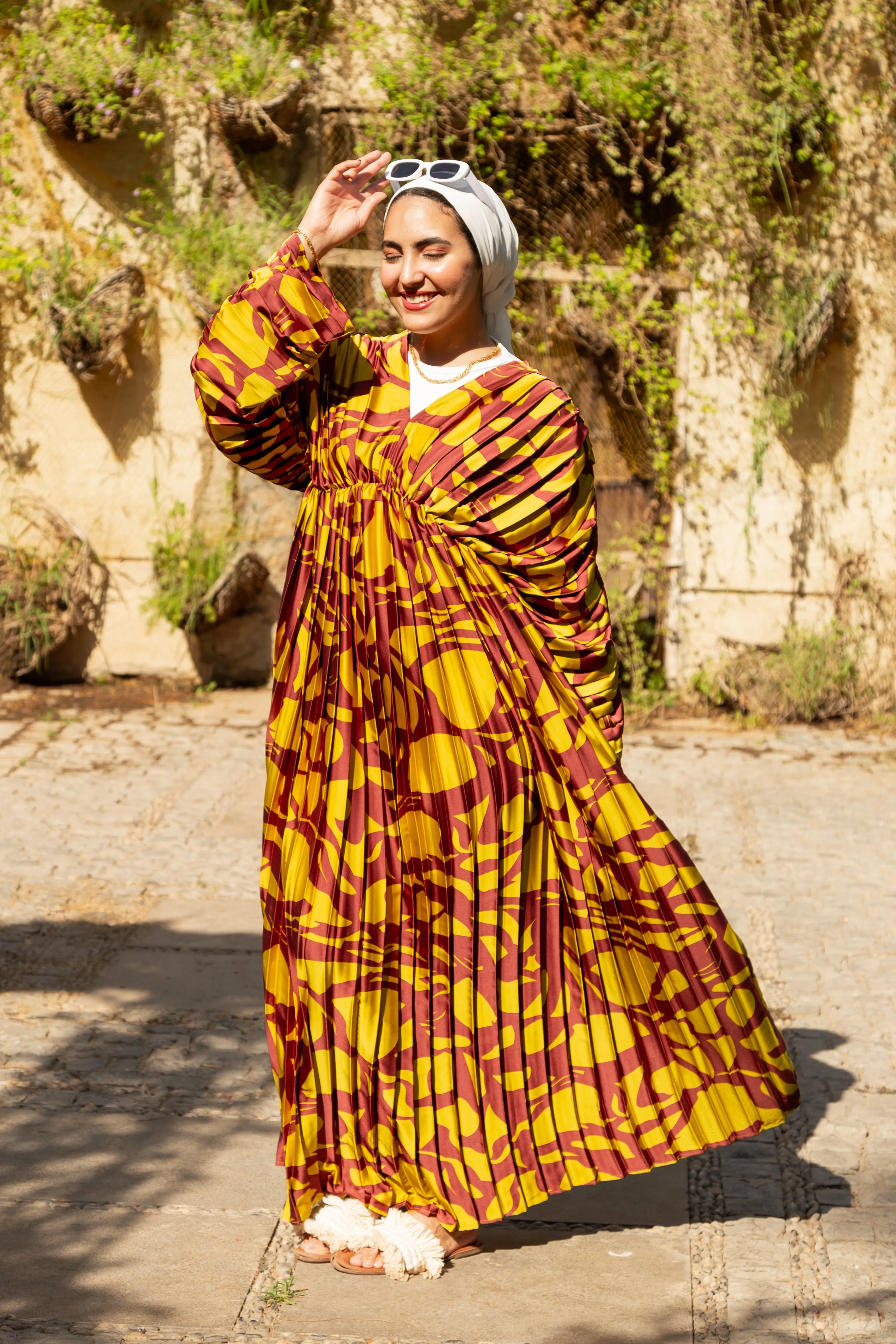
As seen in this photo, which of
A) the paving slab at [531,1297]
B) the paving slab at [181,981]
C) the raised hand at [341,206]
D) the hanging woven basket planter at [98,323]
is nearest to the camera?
the paving slab at [531,1297]

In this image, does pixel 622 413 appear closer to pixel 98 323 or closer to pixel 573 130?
pixel 573 130

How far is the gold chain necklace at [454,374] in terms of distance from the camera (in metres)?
2.87

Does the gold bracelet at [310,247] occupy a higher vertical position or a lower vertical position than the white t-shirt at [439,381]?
higher

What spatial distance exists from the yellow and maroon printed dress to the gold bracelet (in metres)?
0.03

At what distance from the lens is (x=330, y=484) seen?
2908 millimetres

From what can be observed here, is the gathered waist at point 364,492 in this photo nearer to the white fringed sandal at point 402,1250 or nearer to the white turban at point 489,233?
A: the white turban at point 489,233

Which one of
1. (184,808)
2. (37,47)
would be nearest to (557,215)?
(37,47)

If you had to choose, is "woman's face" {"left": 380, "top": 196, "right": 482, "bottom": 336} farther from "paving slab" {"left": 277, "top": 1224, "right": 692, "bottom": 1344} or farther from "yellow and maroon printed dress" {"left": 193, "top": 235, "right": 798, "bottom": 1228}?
"paving slab" {"left": 277, "top": 1224, "right": 692, "bottom": 1344}

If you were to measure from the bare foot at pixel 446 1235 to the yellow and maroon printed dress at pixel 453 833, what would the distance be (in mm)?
16

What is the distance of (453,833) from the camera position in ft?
9.21

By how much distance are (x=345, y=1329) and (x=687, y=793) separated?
4.12 m

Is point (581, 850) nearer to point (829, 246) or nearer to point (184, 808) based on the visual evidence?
point (184, 808)

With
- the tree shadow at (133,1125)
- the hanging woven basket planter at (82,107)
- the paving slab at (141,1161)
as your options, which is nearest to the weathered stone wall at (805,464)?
the hanging woven basket planter at (82,107)

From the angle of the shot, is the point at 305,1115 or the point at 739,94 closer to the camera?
the point at 305,1115
